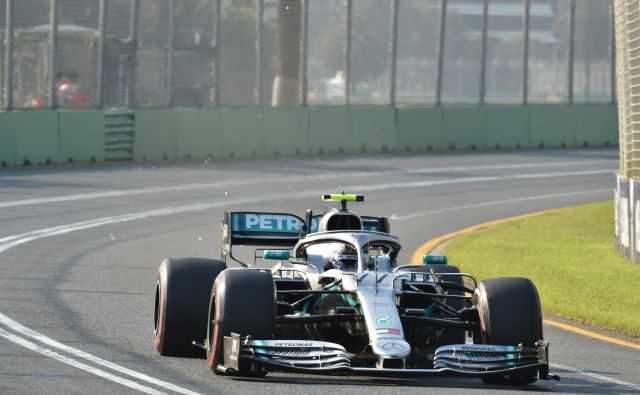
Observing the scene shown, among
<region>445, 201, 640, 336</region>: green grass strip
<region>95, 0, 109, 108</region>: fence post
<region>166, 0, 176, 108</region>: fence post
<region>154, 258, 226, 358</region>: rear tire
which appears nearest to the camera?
<region>154, 258, 226, 358</region>: rear tire

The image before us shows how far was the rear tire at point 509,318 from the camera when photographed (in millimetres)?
9789

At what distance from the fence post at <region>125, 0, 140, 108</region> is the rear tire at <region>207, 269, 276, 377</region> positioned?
Result: 22.4 metres

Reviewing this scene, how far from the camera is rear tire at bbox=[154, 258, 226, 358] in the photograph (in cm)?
1031

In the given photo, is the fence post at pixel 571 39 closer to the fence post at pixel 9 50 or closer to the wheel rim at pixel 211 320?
the fence post at pixel 9 50

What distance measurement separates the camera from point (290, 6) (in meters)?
35.0

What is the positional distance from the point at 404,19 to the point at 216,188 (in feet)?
37.4

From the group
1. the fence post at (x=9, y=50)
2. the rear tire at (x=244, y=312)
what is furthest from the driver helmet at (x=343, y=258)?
the fence post at (x=9, y=50)

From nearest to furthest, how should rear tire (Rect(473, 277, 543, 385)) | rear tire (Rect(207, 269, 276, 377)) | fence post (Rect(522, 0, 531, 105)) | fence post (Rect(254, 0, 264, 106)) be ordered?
rear tire (Rect(207, 269, 276, 377)) < rear tire (Rect(473, 277, 543, 385)) < fence post (Rect(254, 0, 264, 106)) < fence post (Rect(522, 0, 531, 105))

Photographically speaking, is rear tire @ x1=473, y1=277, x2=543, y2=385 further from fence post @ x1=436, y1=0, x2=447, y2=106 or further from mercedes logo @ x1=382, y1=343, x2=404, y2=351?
fence post @ x1=436, y1=0, x2=447, y2=106

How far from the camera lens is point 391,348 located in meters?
9.05

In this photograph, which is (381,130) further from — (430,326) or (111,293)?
(430,326)

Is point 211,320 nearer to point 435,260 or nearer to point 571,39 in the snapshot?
point 435,260

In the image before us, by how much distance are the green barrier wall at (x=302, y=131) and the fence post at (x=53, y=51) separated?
529 millimetres

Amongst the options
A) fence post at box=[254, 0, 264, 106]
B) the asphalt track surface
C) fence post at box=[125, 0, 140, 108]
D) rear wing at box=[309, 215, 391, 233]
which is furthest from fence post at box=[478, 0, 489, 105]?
rear wing at box=[309, 215, 391, 233]
